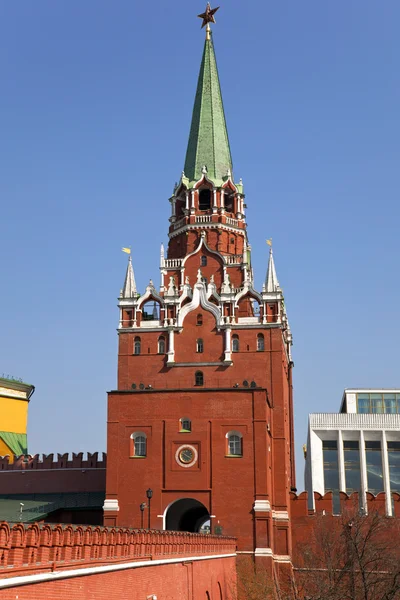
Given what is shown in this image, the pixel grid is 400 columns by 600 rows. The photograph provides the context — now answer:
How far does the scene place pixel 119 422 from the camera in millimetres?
52938

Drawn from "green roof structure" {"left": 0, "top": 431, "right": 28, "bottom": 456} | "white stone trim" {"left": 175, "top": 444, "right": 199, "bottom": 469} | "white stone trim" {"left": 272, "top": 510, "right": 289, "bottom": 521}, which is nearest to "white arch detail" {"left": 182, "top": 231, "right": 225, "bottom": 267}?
"white stone trim" {"left": 175, "top": 444, "right": 199, "bottom": 469}

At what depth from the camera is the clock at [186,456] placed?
2041 inches

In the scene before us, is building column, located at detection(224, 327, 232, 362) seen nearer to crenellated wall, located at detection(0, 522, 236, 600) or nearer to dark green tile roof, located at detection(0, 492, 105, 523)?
dark green tile roof, located at detection(0, 492, 105, 523)

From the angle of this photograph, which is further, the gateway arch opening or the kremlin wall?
the gateway arch opening

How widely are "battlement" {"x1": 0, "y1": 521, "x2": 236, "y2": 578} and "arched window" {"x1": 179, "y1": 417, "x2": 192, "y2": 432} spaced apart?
16.3 meters

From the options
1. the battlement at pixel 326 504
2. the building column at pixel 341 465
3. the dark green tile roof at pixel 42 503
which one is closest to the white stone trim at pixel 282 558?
the battlement at pixel 326 504

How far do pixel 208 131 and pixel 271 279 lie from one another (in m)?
15.2

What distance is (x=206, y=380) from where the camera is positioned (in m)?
57.6

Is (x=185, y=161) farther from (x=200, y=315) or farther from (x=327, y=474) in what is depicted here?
(x=327, y=474)

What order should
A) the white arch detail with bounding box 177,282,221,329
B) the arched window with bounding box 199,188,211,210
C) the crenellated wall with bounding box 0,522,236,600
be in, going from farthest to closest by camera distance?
the arched window with bounding box 199,188,211,210 → the white arch detail with bounding box 177,282,221,329 → the crenellated wall with bounding box 0,522,236,600

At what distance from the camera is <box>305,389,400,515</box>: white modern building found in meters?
75.8

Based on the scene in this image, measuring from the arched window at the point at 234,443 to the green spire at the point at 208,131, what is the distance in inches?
840

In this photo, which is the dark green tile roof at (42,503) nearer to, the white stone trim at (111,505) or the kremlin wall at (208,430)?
the kremlin wall at (208,430)

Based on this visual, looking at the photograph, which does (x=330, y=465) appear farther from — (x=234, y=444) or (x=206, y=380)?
(x=234, y=444)
